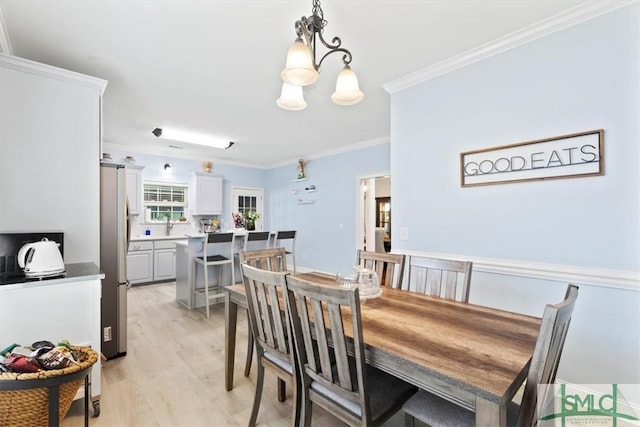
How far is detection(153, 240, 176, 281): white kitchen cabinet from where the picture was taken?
17.4ft

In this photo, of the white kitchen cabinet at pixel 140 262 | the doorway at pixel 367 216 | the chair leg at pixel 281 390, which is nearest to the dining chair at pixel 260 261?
the chair leg at pixel 281 390

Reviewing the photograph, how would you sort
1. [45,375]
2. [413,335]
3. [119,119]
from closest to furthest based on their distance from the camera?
[45,375]
[413,335]
[119,119]

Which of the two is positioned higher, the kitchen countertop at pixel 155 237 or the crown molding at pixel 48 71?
the crown molding at pixel 48 71

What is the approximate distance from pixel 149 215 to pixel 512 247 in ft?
19.5

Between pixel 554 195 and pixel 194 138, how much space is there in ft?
15.3

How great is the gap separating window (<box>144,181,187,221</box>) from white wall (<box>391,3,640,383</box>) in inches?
199

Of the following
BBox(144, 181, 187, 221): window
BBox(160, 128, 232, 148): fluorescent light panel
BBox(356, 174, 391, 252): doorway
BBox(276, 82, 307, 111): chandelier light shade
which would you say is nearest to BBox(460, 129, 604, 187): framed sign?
BBox(276, 82, 307, 111): chandelier light shade

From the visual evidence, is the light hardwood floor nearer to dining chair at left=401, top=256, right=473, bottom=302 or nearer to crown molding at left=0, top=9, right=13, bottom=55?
dining chair at left=401, top=256, right=473, bottom=302

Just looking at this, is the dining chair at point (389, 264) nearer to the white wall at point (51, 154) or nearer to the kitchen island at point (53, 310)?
the kitchen island at point (53, 310)

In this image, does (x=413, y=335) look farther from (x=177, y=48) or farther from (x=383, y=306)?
(x=177, y=48)

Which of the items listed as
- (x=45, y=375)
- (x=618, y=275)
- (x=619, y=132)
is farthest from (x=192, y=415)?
(x=619, y=132)

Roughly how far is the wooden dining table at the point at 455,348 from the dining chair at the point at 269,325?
1.46 ft

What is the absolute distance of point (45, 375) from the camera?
117cm

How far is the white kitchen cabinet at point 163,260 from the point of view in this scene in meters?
5.29
